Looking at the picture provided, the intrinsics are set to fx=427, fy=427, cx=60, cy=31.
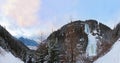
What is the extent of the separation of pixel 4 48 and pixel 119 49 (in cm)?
2206

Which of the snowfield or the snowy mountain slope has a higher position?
the snowfield

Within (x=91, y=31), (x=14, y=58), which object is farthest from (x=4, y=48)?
(x=91, y=31)

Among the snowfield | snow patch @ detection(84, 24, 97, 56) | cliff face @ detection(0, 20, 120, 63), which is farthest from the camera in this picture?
snow patch @ detection(84, 24, 97, 56)

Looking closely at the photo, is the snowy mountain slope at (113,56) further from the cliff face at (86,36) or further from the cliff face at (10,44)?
the cliff face at (86,36)

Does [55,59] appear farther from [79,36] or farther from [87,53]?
[79,36]

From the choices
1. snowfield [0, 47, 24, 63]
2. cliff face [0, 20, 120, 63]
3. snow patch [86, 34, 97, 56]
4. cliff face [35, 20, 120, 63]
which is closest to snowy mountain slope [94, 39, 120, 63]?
cliff face [0, 20, 120, 63]

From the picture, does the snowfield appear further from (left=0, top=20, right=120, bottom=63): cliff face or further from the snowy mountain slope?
the snowy mountain slope

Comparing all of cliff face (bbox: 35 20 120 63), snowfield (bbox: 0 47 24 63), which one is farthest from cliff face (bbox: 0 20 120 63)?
snowfield (bbox: 0 47 24 63)

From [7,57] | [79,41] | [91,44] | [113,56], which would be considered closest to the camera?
[113,56]

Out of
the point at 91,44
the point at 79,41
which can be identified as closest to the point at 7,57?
the point at 79,41

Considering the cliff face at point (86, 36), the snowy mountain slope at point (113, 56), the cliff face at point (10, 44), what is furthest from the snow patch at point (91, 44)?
the snowy mountain slope at point (113, 56)

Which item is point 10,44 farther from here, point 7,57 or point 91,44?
point 91,44

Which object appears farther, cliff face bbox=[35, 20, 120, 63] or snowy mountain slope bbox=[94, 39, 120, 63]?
cliff face bbox=[35, 20, 120, 63]

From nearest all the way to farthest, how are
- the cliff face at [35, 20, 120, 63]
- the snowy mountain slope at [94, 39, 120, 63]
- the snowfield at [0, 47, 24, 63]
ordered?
the snowy mountain slope at [94, 39, 120, 63] < the snowfield at [0, 47, 24, 63] < the cliff face at [35, 20, 120, 63]
